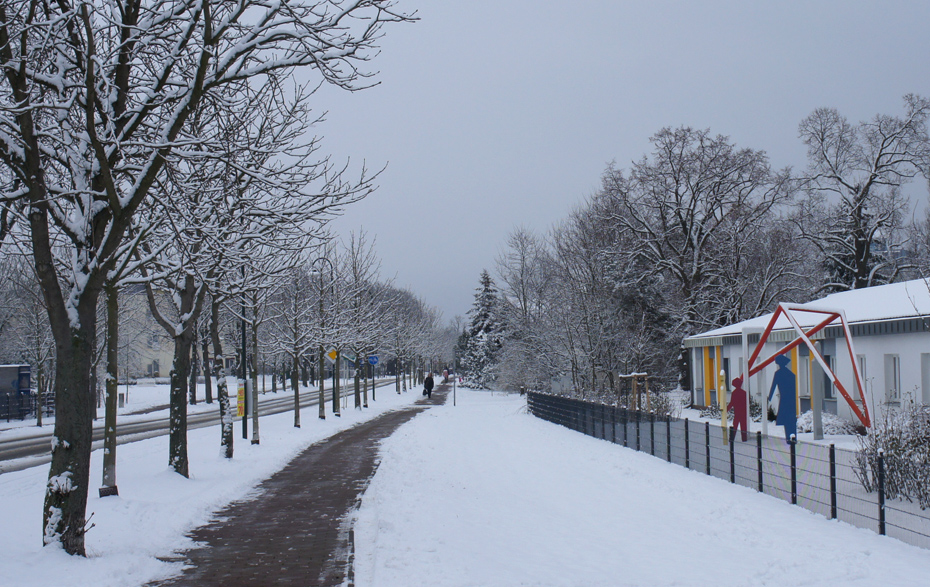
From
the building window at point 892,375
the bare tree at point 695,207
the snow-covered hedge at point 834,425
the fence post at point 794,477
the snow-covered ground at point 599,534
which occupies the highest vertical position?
the bare tree at point 695,207

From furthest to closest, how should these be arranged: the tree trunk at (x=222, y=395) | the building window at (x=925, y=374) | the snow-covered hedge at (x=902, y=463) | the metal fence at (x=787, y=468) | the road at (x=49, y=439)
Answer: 1. the road at (x=49, y=439)
2. the building window at (x=925, y=374)
3. the tree trunk at (x=222, y=395)
4. the snow-covered hedge at (x=902, y=463)
5. the metal fence at (x=787, y=468)

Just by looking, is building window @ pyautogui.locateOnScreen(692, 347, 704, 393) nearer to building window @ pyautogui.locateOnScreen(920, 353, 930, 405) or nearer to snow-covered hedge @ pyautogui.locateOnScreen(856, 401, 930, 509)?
building window @ pyautogui.locateOnScreen(920, 353, 930, 405)

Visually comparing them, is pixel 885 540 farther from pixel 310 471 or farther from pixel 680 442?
pixel 310 471

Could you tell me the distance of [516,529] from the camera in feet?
30.8

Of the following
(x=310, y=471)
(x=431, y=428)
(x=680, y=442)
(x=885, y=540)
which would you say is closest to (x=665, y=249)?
(x=431, y=428)

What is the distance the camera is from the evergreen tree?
2638 inches

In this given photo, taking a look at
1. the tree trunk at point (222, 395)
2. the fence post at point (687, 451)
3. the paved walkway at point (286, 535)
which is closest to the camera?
the paved walkway at point (286, 535)

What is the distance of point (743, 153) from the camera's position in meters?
38.3

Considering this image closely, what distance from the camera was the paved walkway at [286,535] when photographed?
7.14 metres

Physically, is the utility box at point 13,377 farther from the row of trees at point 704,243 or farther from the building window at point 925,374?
the building window at point 925,374

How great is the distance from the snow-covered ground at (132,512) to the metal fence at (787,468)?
25.9 ft

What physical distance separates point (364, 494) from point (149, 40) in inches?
294

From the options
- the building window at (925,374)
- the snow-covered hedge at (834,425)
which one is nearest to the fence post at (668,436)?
the snow-covered hedge at (834,425)

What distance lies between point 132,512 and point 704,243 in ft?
121
